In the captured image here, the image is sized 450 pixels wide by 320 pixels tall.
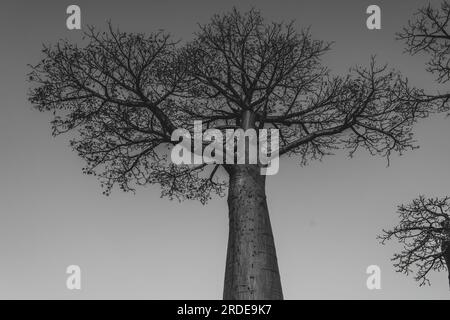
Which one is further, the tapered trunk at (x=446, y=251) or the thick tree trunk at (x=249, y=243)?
the tapered trunk at (x=446, y=251)

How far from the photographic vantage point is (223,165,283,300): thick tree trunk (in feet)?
19.9

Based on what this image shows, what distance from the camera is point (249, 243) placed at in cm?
637

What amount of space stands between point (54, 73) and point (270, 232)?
14.7ft

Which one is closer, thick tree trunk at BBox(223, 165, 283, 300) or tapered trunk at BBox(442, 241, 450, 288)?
thick tree trunk at BBox(223, 165, 283, 300)

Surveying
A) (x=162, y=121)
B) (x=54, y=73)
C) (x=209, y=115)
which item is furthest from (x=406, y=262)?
(x=54, y=73)

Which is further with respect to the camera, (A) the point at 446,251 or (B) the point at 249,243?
(A) the point at 446,251

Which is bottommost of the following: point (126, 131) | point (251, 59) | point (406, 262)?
point (406, 262)

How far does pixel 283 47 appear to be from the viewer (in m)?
8.86

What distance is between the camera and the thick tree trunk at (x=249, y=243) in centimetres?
606
